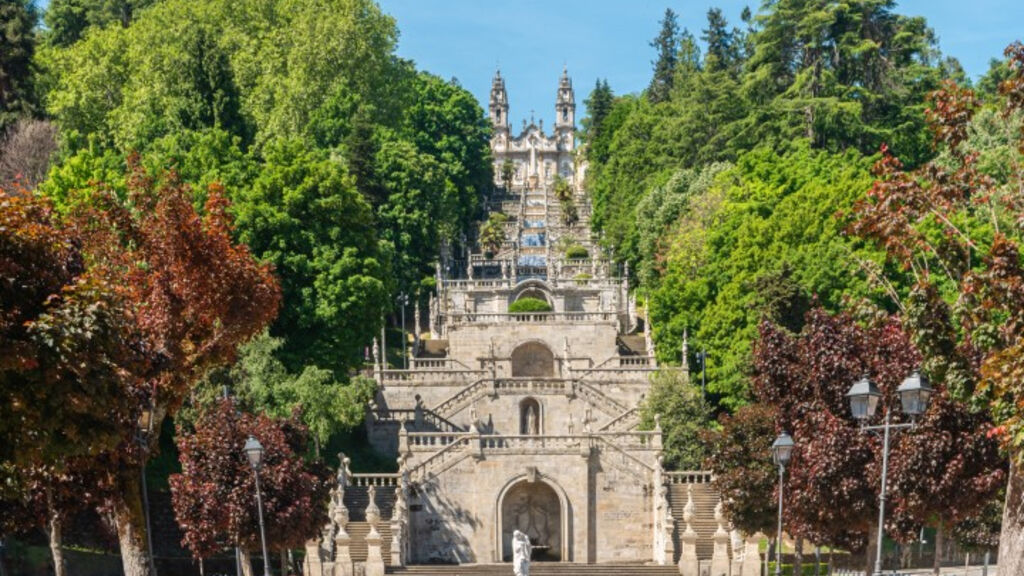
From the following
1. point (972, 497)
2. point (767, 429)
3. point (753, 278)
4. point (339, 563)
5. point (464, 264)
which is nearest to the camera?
point (972, 497)

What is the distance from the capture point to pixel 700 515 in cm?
4472

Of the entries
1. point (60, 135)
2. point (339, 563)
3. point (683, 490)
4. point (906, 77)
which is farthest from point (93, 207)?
point (906, 77)

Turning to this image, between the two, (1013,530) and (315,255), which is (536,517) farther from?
(1013,530)

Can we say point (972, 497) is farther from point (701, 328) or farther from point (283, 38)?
point (283, 38)

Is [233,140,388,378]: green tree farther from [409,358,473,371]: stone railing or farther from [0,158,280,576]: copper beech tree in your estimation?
[0,158,280,576]: copper beech tree

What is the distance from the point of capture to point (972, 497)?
1131 inches

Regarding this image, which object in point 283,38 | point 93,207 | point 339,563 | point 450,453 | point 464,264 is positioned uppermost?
point 283,38

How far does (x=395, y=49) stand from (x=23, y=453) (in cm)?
6246

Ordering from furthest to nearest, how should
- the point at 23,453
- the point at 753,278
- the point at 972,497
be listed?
the point at 753,278
the point at 972,497
the point at 23,453

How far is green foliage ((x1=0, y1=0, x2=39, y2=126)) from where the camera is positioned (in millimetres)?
64812

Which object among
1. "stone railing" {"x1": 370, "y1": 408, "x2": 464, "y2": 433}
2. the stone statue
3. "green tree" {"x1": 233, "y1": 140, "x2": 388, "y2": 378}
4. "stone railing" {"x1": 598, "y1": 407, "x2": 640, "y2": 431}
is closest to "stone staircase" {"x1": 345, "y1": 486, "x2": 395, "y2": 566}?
"green tree" {"x1": 233, "y1": 140, "x2": 388, "y2": 378}

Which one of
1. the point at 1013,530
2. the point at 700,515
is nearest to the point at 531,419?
the point at 700,515

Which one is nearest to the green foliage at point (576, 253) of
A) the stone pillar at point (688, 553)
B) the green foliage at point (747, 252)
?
the green foliage at point (747, 252)

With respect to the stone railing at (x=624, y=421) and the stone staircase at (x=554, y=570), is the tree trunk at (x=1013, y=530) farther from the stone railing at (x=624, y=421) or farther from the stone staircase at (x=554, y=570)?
the stone railing at (x=624, y=421)
